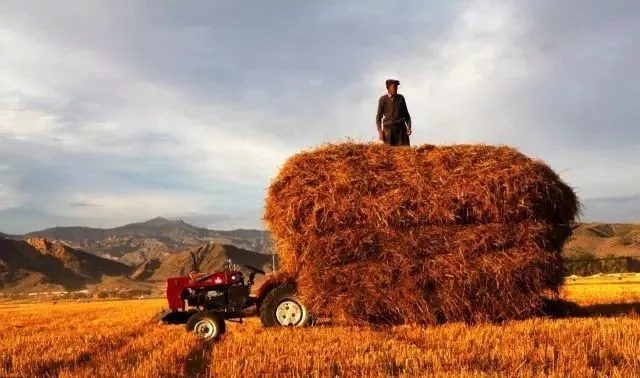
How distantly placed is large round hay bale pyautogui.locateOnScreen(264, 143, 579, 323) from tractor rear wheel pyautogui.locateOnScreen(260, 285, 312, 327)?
0.65m

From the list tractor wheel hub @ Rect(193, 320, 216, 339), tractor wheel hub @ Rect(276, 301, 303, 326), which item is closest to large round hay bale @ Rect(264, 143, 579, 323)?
tractor wheel hub @ Rect(276, 301, 303, 326)

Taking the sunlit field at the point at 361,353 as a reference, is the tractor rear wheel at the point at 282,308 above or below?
above

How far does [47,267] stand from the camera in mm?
103375

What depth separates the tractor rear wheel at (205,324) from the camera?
372 inches

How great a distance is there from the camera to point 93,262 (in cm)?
11544

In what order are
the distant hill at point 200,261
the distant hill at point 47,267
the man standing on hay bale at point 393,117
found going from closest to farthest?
the man standing on hay bale at point 393,117
the distant hill at point 47,267
the distant hill at point 200,261

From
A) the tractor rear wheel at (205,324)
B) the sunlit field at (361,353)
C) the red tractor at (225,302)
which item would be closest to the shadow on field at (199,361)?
the sunlit field at (361,353)

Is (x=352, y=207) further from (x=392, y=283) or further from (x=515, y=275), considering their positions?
(x=515, y=275)

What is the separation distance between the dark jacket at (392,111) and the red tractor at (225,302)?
3.69 meters

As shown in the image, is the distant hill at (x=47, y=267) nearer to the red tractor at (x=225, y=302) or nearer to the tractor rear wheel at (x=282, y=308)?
the red tractor at (x=225, y=302)

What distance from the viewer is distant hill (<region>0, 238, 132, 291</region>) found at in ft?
289

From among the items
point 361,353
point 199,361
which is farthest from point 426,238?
point 199,361

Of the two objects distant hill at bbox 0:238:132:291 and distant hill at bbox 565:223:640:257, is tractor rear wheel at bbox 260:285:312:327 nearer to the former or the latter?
distant hill at bbox 0:238:132:291

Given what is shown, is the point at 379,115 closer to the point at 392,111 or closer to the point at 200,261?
the point at 392,111
